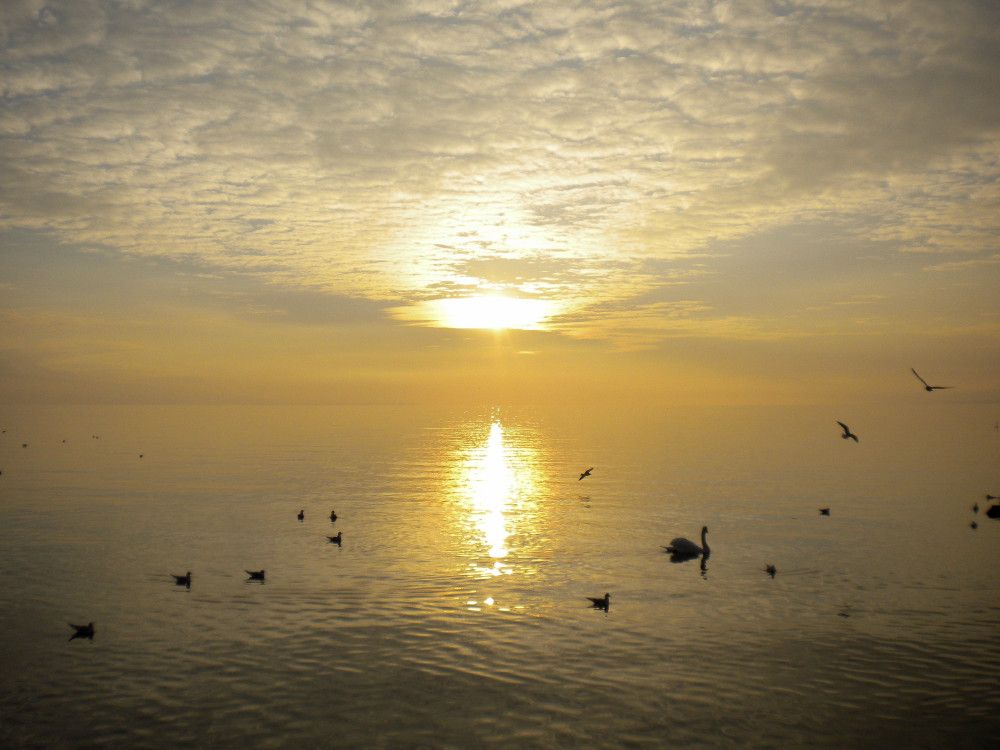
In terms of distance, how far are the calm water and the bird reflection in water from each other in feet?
1.84

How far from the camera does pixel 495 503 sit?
73438 millimetres

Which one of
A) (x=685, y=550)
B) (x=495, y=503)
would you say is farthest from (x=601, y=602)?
(x=495, y=503)

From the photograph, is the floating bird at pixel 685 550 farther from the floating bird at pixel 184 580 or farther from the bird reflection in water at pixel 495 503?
the floating bird at pixel 184 580

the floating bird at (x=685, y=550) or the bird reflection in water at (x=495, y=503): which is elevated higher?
the bird reflection in water at (x=495, y=503)

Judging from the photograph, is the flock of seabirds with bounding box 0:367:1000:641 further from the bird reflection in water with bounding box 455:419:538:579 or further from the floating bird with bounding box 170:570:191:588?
the bird reflection in water with bounding box 455:419:538:579

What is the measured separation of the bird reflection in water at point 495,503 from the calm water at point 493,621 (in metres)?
0.56

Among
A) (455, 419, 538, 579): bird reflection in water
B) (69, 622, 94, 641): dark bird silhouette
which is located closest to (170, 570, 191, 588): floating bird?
(69, 622, 94, 641): dark bird silhouette

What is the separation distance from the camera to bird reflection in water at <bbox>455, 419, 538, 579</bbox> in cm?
4772

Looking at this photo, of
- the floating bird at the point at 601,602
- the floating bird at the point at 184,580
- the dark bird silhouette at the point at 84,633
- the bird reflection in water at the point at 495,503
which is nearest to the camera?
the dark bird silhouette at the point at 84,633

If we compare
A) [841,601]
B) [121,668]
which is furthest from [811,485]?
[121,668]

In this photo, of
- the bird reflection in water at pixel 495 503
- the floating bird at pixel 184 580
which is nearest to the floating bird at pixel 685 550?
the bird reflection in water at pixel 495 503

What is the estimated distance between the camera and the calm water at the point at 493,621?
75.5 feet

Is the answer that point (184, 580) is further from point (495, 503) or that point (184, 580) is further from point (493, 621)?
point (495, 503)

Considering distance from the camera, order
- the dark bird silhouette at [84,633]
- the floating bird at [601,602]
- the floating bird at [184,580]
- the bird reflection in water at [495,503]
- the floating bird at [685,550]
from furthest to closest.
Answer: the bird reflection in water at [495,503] → the floating bird at [685,550] → the floating bird at [184,580] → the floating bird at [601,602] → the dark bird silhouette at [84,633]
